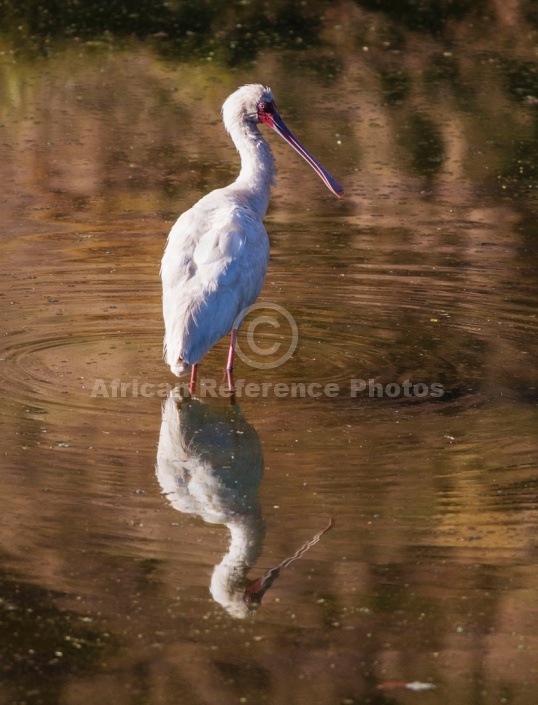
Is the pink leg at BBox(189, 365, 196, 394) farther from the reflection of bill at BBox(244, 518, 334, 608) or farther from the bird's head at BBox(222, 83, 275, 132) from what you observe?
the reflection of bill at BBox(244, 518, 334, 608)

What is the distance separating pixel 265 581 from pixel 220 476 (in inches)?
50.1

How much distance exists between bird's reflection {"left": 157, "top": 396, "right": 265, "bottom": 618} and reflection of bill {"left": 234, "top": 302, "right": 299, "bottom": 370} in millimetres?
846

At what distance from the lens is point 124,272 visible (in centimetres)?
1070

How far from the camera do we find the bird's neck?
370 inches

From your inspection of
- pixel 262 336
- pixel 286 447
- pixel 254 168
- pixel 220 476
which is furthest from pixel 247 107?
pixel 220 476

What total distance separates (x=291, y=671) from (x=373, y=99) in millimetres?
12282

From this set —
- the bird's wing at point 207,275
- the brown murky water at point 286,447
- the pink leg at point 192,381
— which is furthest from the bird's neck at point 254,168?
the pink leg at point 192,381

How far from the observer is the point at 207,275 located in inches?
329

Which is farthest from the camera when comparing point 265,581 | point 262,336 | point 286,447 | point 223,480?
point 262,336

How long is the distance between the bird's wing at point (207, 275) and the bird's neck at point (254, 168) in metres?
0.58

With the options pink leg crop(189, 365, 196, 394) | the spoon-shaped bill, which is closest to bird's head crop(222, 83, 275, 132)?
the spoon-shaped bill

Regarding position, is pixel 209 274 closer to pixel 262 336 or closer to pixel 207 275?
pixel 207 275

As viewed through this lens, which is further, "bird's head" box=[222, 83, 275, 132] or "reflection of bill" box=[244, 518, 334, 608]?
"bird's head" box=[222, 83, 275, 132]

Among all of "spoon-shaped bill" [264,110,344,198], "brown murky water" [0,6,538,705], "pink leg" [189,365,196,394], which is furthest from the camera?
"spoon-shaped bill" [264,110,344,198]
